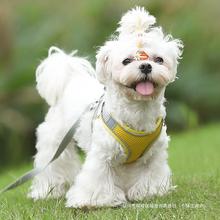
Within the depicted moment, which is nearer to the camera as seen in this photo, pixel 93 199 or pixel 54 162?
pixel 93 199

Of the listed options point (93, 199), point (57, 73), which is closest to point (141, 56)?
point (93, 199)

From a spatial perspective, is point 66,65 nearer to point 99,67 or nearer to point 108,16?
point 99,67

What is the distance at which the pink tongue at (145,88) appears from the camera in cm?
595

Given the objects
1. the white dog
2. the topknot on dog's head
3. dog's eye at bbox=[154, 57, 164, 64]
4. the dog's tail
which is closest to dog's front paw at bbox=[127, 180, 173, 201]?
the white dog

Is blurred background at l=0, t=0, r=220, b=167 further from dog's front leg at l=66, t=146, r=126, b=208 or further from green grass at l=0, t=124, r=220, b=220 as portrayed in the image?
dog's front leg at l=66, t=146, r=126, b=208

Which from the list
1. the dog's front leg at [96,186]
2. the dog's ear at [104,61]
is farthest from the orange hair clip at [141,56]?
the dog's front leg at [96,186]

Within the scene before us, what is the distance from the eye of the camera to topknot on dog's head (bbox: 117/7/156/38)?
617 centimetres

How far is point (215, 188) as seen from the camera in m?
6.68

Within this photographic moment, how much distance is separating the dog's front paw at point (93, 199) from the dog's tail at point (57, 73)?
5.03ft

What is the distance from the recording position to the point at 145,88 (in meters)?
5.96

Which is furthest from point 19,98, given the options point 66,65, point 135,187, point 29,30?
point 135,187

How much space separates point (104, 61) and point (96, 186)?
3.28 ft

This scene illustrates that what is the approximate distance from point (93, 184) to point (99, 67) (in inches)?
36.9

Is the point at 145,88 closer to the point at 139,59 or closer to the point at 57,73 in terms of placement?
the point at 139,59
